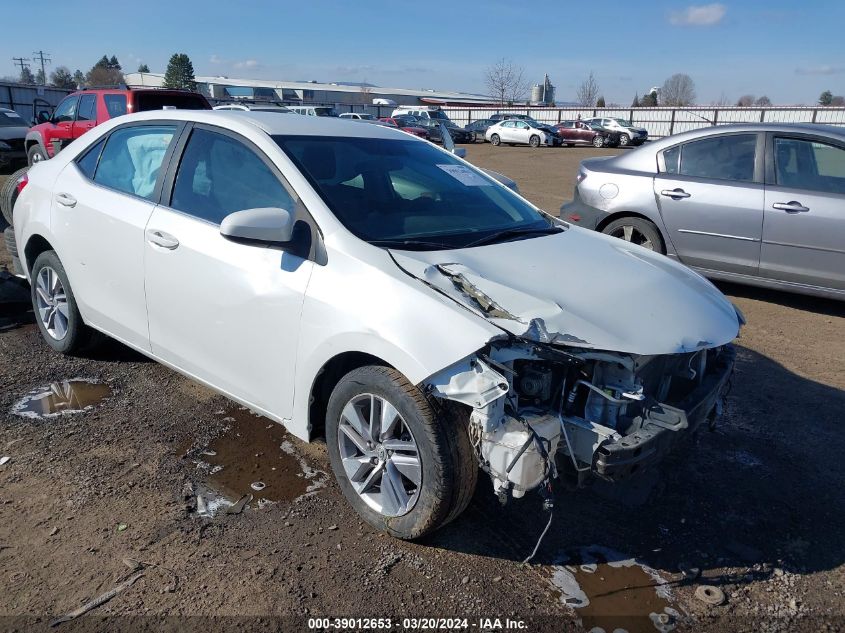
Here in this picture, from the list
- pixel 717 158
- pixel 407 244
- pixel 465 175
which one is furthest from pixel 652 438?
pixel 717 158

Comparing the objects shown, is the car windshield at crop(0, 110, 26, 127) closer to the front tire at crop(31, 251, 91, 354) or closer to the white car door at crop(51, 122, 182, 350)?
the front tire at crop(31, 251, 91, 354)

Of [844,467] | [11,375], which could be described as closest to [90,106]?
[11,375]

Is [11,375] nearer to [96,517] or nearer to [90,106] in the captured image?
[96,517]

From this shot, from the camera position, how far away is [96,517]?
310cm

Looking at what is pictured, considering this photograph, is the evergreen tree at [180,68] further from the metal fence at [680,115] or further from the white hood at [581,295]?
the white hood at [581,295]

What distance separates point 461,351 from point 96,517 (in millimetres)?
1875

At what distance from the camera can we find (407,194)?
3.71 metres

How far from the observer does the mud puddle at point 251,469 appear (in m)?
3.29

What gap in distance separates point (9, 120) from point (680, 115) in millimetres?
35928

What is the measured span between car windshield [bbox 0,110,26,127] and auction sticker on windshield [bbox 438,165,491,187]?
15.8 metres

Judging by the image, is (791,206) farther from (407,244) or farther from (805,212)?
(407,244)

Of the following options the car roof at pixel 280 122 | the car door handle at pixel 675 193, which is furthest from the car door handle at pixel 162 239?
the car door handle at pixel 675 193

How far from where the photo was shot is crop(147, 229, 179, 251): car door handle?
142 inches

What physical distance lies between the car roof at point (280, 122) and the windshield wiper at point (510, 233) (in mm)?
1072
